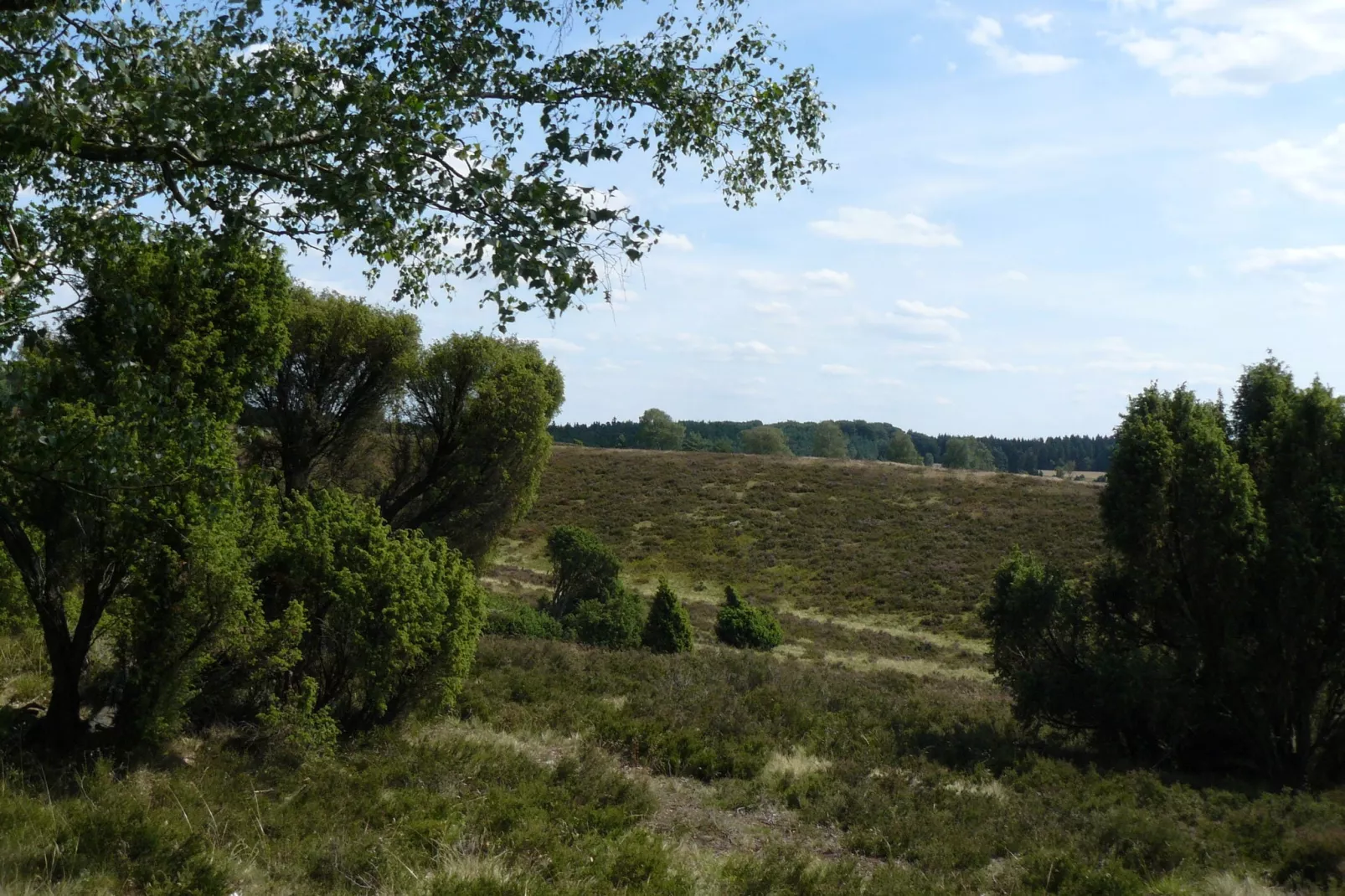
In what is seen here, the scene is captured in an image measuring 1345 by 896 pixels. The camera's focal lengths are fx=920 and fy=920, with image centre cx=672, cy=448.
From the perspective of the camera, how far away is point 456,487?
16.4 meters

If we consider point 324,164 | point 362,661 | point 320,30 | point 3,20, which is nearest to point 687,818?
point 362,661

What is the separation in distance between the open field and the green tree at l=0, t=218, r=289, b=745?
3.25ft

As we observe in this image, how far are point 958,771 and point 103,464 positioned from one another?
A: 978cm

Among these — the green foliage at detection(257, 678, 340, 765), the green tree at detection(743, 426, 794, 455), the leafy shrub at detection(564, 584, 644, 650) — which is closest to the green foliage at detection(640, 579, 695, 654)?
the leafy shrub at detection(564, 584, 644, 650)

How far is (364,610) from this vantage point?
8984mm

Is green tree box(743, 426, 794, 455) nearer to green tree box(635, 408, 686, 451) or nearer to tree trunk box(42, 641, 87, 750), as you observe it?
green tree box(635, 408, 686, 451)

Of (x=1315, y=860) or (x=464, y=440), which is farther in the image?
(x=464, y=440)

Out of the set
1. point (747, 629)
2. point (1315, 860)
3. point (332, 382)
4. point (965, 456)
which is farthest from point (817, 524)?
point (965, 456)

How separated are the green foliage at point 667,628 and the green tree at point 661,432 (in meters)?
78.4

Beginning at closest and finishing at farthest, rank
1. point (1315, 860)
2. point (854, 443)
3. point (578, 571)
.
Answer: point (1315, 860) → point (578, 571) → point (854, 443)

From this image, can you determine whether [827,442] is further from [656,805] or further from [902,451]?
[656,805]

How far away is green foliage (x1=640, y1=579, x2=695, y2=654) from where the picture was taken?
20562mm

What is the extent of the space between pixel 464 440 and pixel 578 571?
337 inches

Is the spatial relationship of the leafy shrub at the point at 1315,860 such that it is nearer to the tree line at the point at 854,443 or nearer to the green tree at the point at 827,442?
the tree line at the point at 854,443
